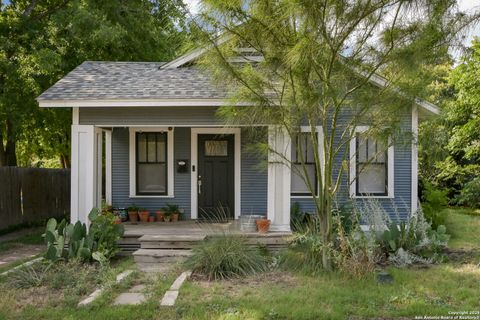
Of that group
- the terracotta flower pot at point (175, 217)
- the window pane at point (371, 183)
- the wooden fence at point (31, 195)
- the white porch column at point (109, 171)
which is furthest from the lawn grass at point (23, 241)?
the window pane at point (371, 183)

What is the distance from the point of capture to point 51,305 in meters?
5.32

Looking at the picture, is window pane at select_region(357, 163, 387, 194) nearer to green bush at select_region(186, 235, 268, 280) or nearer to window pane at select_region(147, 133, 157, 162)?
green bush at select_region(186, 235, 268, 280)

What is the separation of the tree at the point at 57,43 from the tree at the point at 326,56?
4574 mm

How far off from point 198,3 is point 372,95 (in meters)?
2.76

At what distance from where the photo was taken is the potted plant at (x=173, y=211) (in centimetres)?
1030

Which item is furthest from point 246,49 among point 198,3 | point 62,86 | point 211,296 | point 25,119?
point 25,119

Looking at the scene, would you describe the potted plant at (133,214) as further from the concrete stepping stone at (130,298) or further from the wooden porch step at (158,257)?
the concrete stepping stone at (130,298)

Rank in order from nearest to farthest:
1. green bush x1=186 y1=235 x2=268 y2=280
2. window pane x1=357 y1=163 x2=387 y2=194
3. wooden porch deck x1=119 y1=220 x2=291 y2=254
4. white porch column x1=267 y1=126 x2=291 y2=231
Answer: green bush x1=186 y1=235 x2=268 y2=280 → wooden porch deck x1=119 y1=220 x2=291 y2=254 → white porch column x1=267 y1=126 x2=291 y2=231 → window pane x1=357 y1=163 x2=387 y2=194

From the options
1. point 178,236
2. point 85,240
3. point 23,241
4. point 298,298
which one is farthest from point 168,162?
point 298,298

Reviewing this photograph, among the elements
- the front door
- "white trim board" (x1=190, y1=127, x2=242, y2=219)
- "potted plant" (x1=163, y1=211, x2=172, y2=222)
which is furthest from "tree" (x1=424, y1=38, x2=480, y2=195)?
"potted plant" (x1=163, y1=211, x2=172, y2=222)

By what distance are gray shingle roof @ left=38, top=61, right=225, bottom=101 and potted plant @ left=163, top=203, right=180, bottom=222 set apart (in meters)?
2.86

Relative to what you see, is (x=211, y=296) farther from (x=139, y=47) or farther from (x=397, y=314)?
(x=139, y=47)

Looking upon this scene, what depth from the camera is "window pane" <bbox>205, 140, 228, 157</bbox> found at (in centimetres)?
1073

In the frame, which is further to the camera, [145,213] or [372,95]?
[145,213]
